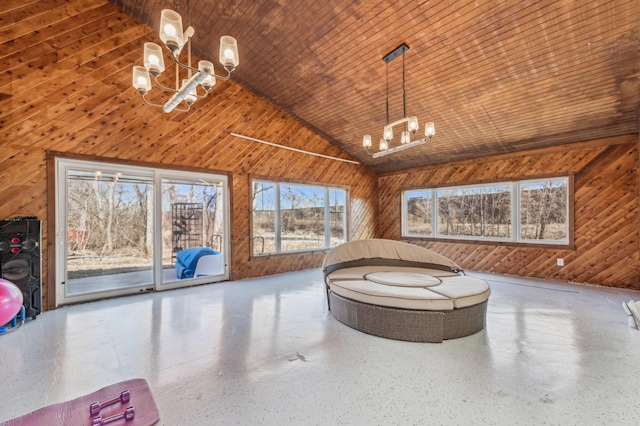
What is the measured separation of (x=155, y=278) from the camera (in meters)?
5.14

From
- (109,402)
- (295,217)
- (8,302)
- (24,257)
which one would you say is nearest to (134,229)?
(24,257)

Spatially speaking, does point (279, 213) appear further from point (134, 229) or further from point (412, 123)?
point (412, 123)

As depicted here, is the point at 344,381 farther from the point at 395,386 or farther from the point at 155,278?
the point at 155,278

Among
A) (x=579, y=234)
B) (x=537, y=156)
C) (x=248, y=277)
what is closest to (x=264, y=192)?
(x=248, y=277)

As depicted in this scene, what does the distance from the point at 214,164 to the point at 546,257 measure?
7.14 meters

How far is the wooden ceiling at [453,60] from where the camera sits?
3.44m

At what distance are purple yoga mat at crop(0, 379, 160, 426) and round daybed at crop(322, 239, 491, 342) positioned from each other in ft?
6.99

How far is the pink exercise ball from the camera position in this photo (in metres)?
2.94

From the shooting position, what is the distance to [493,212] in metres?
A: 6.74

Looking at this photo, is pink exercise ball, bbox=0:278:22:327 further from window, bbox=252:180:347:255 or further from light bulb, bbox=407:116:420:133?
light bulb, bbox=407:116:420:133

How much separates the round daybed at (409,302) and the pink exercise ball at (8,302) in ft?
11.6

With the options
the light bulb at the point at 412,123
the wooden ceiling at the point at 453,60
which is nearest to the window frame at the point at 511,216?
the wooden ceiling at the point at 453,60

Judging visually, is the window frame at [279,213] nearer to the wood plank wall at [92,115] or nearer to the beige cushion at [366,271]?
the wood plank wall at [92,115]

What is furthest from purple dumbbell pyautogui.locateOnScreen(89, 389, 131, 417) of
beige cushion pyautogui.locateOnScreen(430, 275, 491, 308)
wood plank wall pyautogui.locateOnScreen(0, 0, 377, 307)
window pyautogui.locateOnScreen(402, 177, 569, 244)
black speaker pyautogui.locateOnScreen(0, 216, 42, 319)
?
window pyautogui.locateOnScreen(402, 177, 569, 244)
